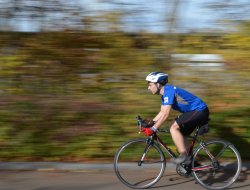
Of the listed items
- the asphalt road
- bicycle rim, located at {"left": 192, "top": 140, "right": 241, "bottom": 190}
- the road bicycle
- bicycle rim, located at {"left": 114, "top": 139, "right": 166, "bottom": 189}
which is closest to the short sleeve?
the road bicycle

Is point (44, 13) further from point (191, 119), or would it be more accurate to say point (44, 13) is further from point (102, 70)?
point (191, 119)

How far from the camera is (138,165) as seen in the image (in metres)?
6.98

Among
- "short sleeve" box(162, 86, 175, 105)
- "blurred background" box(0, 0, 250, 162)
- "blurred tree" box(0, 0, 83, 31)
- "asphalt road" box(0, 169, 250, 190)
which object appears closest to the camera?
"short sleeve" box(162, 86, 175, 105)

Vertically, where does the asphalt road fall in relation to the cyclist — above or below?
below

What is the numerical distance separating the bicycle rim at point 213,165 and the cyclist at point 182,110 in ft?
0.74

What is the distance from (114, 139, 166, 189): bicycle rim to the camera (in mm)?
6785

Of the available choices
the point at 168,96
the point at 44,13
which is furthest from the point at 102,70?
the point at 168,96

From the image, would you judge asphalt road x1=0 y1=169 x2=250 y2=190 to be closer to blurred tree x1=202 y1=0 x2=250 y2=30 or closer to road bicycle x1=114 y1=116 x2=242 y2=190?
road bicycle x1=114 y1=116 x2=242 y2=190

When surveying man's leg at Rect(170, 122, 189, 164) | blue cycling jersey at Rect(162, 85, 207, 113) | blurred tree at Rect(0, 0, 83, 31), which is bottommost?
man's leg at Rect(170, 122, 189, 164)

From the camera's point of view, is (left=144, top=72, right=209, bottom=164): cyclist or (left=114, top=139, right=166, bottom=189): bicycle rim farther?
(left=114, top=139, right=166, bottom=189): bicycle rim

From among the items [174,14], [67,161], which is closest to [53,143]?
[67,161]

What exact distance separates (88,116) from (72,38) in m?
1.73

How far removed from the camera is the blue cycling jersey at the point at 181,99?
643 cm

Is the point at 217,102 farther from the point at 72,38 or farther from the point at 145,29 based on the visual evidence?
the point at 72,38
